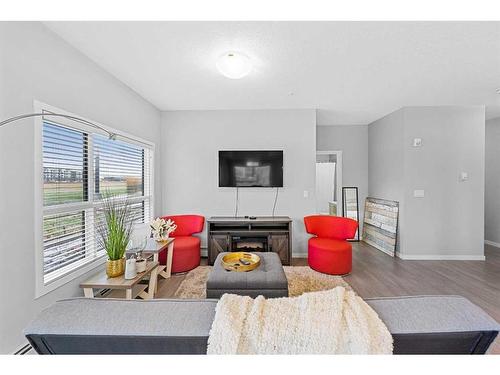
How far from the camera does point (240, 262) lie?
2404 mm

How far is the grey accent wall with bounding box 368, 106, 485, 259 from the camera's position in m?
3.71

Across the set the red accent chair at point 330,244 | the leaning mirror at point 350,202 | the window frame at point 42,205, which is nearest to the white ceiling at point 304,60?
the window frame at point 42,205

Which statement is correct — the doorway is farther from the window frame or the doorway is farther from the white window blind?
the window frame

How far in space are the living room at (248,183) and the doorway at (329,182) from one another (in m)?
0.04

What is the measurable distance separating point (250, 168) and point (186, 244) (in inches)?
63.2

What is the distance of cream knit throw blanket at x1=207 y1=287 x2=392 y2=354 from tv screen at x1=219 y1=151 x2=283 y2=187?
10.1 feet

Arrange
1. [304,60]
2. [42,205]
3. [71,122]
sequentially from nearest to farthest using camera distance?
[42,205] < [71,122] < [304,60]

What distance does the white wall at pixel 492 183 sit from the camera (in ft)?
14.5

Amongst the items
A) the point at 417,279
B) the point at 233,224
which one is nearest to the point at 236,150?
the point at 233,224

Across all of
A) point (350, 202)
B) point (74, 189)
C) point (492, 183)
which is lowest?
point (350, 202)

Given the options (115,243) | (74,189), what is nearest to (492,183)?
(115,243)

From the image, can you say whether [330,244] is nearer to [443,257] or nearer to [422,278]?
[422,278]

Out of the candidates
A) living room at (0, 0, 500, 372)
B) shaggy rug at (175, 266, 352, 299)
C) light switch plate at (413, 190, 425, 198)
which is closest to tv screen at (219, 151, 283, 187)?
living room at (0, 0, 500, 372)

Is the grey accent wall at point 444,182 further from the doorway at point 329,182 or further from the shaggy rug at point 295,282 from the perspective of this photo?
the shaggy rug at point 295,282
